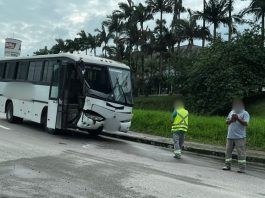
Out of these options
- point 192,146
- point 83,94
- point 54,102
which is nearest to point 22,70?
point 54,102

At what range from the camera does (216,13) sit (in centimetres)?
5222

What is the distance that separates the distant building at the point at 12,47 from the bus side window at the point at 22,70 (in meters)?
29.2

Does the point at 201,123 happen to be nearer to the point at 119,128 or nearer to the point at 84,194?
the point at 119,128

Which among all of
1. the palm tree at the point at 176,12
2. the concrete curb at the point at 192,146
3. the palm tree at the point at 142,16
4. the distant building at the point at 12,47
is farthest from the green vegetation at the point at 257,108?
the palm tree at the point at 142,16

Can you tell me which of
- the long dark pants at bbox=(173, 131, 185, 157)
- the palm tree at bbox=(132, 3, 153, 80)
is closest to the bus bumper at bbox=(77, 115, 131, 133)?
the long dark pants at bbox=(173, 131, 185, 157)

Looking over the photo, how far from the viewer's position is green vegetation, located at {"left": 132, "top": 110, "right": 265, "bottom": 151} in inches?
719

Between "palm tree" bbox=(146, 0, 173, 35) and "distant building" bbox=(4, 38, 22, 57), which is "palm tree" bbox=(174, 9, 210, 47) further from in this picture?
"distant building" bbox=(4, 38, 22, 57)

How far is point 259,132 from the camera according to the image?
1827 centimetres

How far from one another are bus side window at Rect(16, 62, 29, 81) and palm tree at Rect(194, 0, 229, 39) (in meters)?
32.9

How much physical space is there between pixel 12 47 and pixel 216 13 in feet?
71.2

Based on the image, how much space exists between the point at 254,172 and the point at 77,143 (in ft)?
20.3

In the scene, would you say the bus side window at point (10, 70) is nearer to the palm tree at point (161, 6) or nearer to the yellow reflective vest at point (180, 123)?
the yellow reflective vest at point (180, 123)

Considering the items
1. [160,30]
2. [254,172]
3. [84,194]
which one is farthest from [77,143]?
[160,30]

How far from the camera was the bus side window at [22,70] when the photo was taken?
21470 mm
